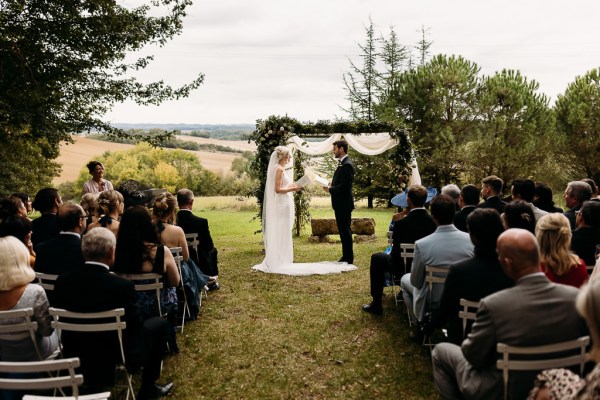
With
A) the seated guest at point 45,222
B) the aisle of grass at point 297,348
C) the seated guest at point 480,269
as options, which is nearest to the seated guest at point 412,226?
the aisle of grass at point 297,348

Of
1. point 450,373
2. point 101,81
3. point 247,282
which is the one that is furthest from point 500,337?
point 101,81

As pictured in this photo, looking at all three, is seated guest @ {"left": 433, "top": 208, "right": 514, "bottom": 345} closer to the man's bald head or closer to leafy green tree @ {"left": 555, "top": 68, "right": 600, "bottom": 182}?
the man's bald head

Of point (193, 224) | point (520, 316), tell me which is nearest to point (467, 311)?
point (520, 316)

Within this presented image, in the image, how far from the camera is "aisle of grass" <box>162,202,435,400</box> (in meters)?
4.12

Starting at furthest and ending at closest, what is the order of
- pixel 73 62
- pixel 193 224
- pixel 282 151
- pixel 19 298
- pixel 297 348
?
pixel 73 62 < pixel 282 151 < pixel 193 224 < pixel 297 348 < pixel 19 298

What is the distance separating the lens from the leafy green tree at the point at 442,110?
2075cm

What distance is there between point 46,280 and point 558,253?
174 inches

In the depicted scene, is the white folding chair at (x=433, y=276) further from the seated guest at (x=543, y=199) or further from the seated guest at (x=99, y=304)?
the seated guest at (x=543, y=199)

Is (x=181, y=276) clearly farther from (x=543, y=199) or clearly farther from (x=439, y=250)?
(x=543, y=199)

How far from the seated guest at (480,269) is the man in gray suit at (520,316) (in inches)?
30.3

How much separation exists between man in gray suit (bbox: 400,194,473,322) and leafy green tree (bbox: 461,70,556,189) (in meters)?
16.8

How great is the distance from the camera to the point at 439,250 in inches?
175

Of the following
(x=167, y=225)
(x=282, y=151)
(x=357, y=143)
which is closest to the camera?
(x=167, y=225)

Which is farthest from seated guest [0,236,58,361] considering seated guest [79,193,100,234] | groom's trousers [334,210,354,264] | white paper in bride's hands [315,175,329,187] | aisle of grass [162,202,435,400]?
groom's trousers [334,210,354,264]
